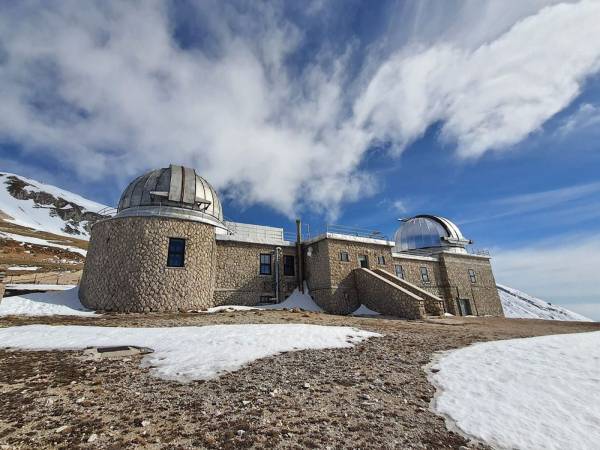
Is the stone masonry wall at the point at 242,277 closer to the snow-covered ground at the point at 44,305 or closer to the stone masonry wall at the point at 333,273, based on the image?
the stone masonry wall at the point at 333,273

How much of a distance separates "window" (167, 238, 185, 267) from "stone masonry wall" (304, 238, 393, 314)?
9384mm

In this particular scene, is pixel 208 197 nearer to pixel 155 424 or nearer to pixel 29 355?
pixel 29 355

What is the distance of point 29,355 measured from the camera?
6.95 meters

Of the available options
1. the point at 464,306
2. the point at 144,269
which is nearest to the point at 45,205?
the point at 144,269

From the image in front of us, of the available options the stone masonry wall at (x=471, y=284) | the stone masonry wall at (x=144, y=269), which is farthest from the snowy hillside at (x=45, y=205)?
the stone masonry wall at (x=471, y=284)

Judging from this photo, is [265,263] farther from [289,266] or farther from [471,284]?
[471,284]

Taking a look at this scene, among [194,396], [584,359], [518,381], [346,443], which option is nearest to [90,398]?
[194,396]

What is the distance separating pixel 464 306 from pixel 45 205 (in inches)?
5833

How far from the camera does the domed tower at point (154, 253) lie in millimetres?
16906

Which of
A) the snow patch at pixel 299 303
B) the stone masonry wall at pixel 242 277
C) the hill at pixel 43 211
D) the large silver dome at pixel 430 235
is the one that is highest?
the hill at pixel 43 211

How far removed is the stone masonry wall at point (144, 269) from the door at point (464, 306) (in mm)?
23471

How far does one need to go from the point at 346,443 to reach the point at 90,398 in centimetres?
394

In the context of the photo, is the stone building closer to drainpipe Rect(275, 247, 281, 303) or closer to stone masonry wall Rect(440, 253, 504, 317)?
drainpipe Rect(275, 247, 281, 303)

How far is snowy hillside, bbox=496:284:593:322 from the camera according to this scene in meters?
46.5
